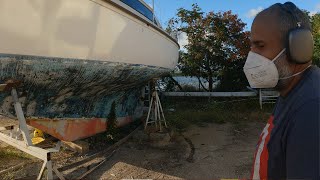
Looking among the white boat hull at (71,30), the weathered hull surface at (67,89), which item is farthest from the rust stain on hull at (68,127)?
the white boat hull at (71,30)

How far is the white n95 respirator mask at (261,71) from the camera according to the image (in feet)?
4.33

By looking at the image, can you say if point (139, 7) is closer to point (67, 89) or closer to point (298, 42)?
point (67, 89)

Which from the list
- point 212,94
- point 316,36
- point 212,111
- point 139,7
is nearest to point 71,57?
point 139,7

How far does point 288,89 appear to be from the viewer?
1303mm

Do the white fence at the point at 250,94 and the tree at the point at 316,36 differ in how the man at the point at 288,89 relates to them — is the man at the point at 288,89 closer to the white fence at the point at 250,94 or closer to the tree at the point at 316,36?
the white fence at the point at 250,94

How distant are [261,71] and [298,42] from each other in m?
0.22

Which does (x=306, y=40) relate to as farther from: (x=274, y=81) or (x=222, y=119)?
(x=222, y=119)

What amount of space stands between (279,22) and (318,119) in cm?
41

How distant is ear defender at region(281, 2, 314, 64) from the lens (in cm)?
123

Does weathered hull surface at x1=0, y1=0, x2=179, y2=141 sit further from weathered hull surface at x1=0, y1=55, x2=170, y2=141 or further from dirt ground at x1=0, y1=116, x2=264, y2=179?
dirt ground at x1=0, y1=116, x2=264, y2=179

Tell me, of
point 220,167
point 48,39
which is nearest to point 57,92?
point 48,39

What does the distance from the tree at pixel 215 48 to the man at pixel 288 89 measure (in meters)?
12.0

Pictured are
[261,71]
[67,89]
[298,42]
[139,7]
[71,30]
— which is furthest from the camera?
[139,7]

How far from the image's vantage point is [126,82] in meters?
6.60
